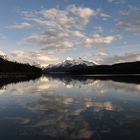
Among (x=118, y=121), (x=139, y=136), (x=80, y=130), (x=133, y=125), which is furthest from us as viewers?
(x=118, y=121)

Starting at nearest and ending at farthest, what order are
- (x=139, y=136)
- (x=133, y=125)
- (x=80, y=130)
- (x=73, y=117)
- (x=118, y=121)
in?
(x=139, y=136), (x=80, y=130), (x=133, y=125), (x=118, y=121), (x=73, y=117)

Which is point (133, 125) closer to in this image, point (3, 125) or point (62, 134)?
point (62, 134)

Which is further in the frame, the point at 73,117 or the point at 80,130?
the point at 73,117

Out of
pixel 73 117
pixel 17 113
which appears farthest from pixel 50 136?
pixel 17 113

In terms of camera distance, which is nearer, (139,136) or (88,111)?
(139,136)

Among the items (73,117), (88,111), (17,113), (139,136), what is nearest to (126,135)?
(139,136)

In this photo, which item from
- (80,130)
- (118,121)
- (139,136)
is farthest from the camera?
(118,121)

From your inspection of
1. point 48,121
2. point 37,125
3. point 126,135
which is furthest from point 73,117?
point 126,135

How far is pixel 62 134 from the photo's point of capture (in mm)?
13641

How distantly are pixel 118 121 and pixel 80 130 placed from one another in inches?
151

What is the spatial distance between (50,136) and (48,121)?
411 centimetres

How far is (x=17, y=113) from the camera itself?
20.8m

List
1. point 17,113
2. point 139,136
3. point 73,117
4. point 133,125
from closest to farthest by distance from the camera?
point 139,136, point 133,125, point 73,117, point 17,113

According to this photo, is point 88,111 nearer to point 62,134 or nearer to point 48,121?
point 48,121
